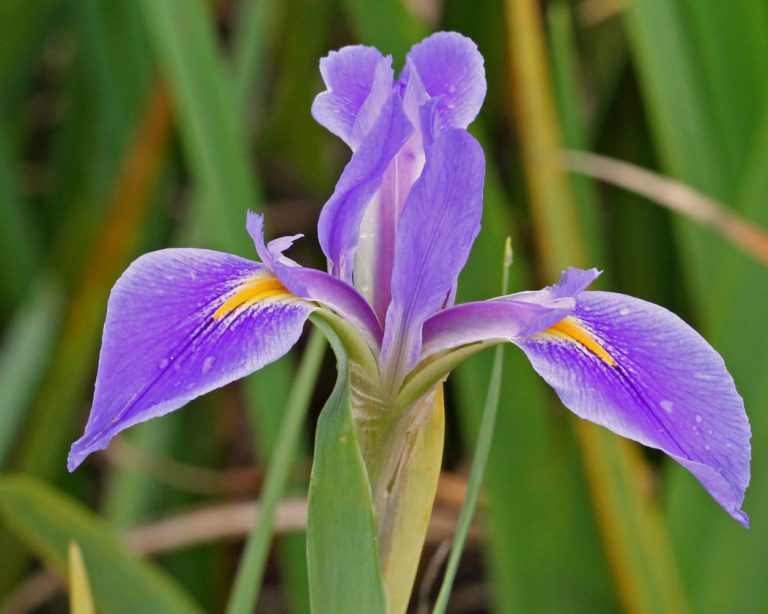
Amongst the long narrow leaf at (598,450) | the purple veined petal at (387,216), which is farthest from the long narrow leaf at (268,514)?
the long narrow leaf at (598,450)

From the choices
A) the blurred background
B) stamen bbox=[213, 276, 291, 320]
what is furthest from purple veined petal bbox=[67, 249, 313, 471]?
the blurred background

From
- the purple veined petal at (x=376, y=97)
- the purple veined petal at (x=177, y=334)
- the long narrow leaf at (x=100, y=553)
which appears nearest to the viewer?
the purple veined petal at (x=177, y=334)

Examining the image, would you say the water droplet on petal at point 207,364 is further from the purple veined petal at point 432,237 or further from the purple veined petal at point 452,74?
the purple veined petal at point 452,74

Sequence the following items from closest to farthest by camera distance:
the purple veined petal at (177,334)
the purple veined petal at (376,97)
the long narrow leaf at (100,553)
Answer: the purple veined petal at (177,334), the purple veined petal at (376,97), the long narrow leaf at (100,553)

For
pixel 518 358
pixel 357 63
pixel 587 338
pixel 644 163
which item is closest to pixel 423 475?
pixel 587 338

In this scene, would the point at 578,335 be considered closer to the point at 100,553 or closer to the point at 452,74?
the point at 452,74

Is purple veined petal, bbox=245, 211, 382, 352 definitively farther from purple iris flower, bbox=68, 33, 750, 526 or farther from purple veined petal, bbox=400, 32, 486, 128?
purple veined petal, bbox=400, 32, 486, 128
